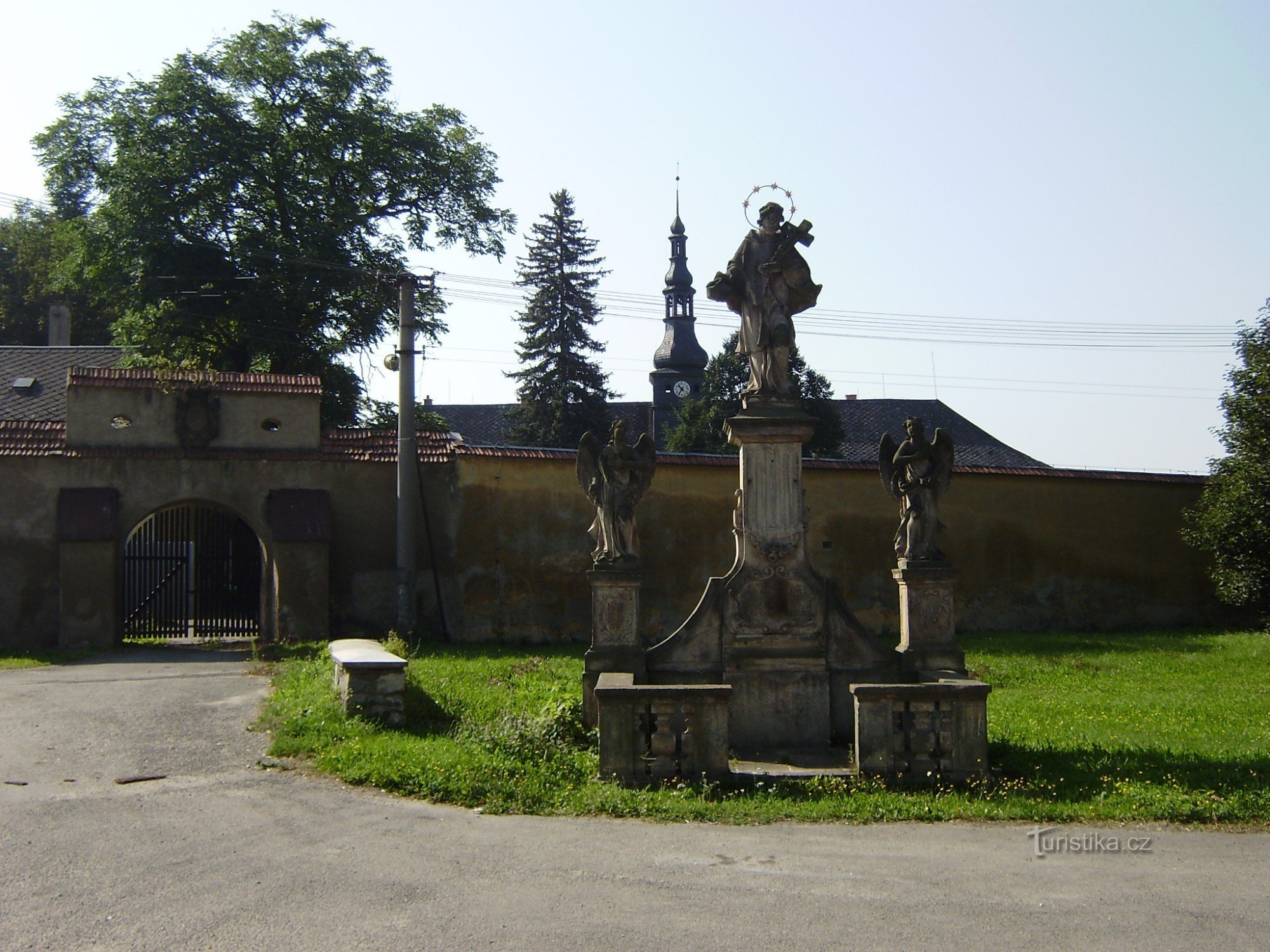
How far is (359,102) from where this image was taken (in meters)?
30.4

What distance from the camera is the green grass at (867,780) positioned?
7676mm

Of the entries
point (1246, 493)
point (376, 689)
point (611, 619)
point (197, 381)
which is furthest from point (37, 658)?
point (1246, 493)

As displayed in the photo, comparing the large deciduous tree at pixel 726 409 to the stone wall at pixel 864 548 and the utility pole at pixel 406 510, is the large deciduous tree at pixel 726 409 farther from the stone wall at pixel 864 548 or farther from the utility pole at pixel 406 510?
the utility pole at pixel 406 510

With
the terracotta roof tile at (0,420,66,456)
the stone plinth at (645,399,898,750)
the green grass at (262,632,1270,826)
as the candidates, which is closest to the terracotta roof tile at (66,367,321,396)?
the terracotta roof tile at (0,420,66,456)

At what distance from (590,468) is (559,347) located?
1286 inches

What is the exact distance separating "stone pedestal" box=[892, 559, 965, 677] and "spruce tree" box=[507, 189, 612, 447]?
31734 mm

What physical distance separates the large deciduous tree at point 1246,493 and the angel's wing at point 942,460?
36.5 feet

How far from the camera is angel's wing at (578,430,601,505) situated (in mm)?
10344

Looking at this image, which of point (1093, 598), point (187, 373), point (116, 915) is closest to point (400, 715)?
point (116, 915)

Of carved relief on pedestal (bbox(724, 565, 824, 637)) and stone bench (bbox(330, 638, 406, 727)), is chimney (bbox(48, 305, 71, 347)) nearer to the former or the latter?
stone bench (bbox(330, 638, 406, 727))

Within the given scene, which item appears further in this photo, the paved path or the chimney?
the chimney

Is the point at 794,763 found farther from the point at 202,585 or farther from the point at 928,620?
the point at 202,585

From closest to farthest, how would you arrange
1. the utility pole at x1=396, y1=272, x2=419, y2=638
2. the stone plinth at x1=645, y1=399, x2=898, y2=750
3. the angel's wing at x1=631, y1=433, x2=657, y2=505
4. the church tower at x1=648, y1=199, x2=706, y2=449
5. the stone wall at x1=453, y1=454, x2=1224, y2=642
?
1. the stone plinth at x1=645, y1=399, x2=898, y2=750
2. the angel's wing at x1=631, y1=433, x2=657, y2=505
3. the utility pole at x1=396, y1=272, x2=419, y2=638
4. the stone wall at x1=453, y1=454, x2=1224, y2=642
5. the church tower at x1=648, y1=199, x2=706, y2=449

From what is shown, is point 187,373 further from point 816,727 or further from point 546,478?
point 816,727
